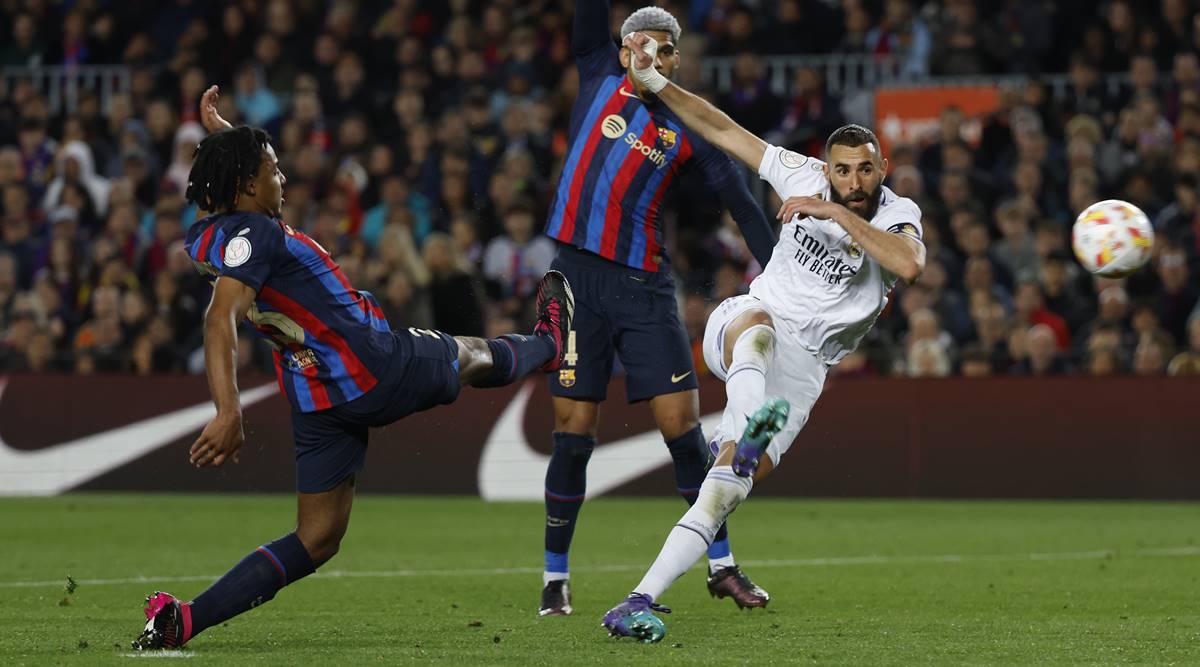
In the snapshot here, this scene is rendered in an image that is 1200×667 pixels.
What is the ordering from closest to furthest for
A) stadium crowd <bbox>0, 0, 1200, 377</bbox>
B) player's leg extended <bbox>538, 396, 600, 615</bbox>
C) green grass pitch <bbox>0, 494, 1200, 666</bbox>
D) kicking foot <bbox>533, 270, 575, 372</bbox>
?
green grass pitch <bbox>0, 494, 1200, 666</bbox> < kicking foot <bbox>533, 270, 575, 372</bbox> < player's leg extended <bbox>538, 396, 600, 615</bbox> < stadium crowd <bbox>0, 0, 1200, 377</bbox>

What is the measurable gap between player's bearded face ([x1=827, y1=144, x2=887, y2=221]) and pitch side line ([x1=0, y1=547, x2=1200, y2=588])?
11.2 ft

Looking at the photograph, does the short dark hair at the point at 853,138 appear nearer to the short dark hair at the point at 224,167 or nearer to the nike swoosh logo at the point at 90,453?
the short dark hair at the point at 224,167

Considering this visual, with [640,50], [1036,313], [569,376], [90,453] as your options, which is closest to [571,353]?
[569,376]

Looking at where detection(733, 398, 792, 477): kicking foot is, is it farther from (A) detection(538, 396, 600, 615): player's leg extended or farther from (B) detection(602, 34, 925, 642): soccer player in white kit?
(A) detection(538, 396, 600, 615): player's leg extended

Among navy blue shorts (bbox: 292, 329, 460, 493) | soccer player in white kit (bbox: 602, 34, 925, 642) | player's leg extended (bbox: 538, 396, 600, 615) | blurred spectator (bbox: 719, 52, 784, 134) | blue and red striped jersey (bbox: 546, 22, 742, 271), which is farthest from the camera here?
blurred spectator (bbox: 719, 52, 784, 134)

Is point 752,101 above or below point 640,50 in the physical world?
above

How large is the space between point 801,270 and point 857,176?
22.2 inches

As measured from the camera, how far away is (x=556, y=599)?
342 inches

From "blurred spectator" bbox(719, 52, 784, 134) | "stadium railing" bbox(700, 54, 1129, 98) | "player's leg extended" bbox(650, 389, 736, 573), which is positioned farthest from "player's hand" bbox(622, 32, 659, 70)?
"stadium railing" bbox(700, 54, 1129, 98)

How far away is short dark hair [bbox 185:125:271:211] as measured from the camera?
711cm

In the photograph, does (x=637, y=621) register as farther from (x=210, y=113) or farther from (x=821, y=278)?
(x=210, y=113)

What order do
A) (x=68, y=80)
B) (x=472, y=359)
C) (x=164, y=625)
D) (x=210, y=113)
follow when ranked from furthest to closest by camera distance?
(x=68, y=80) < (x=210, y=113) < (x=472, y=359) < (x=164, y=625)

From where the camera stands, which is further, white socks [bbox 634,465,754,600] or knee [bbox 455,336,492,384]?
knee [bbox 455,336,492,384]

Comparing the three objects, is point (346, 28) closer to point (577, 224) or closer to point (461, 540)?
point (461, 540)
